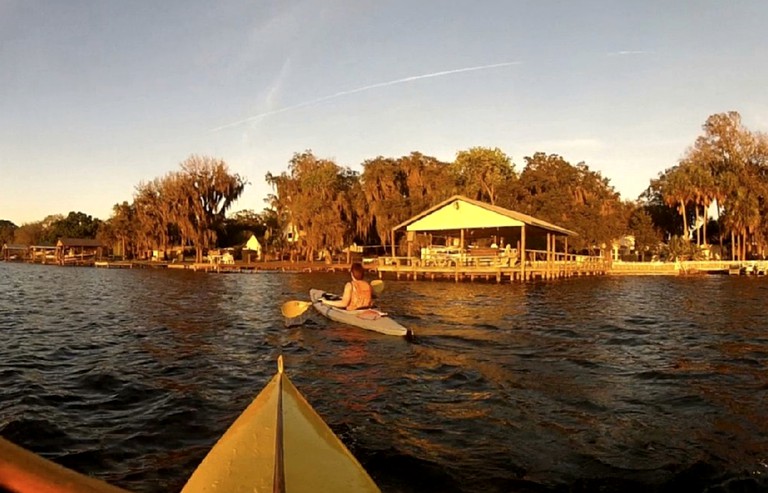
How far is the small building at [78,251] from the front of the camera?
92688mm

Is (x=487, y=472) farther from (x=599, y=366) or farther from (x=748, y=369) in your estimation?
(x=748, y=369)

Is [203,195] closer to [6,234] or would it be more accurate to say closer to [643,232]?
[643,232]

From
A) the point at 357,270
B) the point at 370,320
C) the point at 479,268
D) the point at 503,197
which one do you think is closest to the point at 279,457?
the point at 357,270

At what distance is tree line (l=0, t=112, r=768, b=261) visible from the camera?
188 ft

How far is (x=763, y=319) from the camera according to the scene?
18797 mm

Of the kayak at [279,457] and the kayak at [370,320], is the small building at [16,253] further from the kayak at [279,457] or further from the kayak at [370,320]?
the kayak at [279,457]

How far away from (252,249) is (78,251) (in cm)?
3796

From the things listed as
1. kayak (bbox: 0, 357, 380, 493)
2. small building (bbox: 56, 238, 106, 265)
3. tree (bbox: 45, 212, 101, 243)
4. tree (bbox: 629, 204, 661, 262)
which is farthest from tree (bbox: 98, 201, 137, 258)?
kayak (bbox: 0, 357, 380, 493)

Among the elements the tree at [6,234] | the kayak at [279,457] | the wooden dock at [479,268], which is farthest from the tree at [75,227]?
the kayak at [279,457]

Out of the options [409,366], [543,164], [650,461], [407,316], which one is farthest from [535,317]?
[543,164]

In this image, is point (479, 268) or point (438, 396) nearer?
point (438, 396)

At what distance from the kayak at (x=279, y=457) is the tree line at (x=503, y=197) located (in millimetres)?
55693

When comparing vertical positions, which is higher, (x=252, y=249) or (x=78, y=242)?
(x=78, y=242)

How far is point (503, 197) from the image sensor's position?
60.6 metres
